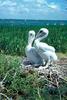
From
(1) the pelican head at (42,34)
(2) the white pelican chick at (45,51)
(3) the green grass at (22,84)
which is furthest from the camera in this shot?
(1) the pelican head at (42,34)

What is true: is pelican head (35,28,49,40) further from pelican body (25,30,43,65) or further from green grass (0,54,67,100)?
green grass (0,54,67,100)

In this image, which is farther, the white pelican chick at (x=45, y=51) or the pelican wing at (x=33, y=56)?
the pelican wing at (x=33, y=56)

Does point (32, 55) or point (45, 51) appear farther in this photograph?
point (32, 55)

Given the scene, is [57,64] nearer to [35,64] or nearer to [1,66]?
[35,64]

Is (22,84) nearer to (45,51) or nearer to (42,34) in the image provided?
(45,51)

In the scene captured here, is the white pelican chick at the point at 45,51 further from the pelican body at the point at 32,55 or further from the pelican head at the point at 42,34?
the pelican body at the point at 32,55

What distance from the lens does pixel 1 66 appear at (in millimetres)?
12641

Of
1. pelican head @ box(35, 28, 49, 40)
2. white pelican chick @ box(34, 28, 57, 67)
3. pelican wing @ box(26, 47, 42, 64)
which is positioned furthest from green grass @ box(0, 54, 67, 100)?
pelican head @ box(35, 28, 49, 40)

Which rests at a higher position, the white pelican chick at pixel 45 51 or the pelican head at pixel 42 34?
the pelican head at pixel 42 34

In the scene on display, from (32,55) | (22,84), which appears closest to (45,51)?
(32,55)

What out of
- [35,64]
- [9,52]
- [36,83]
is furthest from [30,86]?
[9,52]

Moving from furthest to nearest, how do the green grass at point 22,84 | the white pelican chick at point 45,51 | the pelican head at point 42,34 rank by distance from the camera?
the pelican head at point 42,34, the white pelican chick at point 45,51, the green grass at point 22,84

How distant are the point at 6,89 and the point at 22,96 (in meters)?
0.39

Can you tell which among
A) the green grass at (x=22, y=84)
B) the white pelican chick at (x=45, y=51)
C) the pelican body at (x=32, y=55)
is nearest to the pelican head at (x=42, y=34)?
the white pelican chick at (x=45, y=51)
